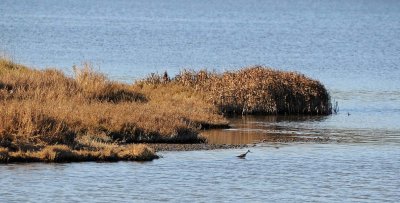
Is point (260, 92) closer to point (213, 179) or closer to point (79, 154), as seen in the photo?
point (79, 154)

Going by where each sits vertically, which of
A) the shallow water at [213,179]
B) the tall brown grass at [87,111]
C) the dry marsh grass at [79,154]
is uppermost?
the tall brown grass at [87,111]

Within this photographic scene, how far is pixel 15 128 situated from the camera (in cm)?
2797

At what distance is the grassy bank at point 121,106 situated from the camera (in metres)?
28.0

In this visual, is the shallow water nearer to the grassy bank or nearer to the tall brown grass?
the grassy bank

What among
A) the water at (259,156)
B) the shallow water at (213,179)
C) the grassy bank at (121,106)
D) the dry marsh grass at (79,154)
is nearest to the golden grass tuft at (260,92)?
the grassy bank at (121,106)

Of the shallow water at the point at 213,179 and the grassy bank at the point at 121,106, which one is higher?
the grassy bank at the point at 121,106

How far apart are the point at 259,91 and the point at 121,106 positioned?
306 inches

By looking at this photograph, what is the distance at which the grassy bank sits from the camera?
28.0 meters

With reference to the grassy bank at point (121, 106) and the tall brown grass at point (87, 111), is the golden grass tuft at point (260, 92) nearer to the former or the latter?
the grassy bank at point (121, 106)

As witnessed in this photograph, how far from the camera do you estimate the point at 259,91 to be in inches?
1610

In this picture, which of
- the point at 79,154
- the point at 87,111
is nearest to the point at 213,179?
the point at 79,154

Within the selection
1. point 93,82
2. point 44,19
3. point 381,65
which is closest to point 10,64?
point 93,82

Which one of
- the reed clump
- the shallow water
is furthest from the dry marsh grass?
the reed clump

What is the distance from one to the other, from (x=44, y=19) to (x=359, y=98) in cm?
8340
